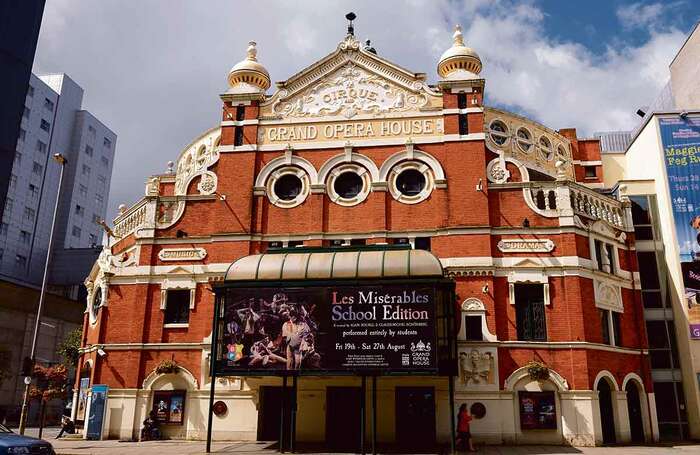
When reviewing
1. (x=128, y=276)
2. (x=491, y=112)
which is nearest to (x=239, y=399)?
(x=128, y=276)

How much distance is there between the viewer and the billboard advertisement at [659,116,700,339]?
1243 inches

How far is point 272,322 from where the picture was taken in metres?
24.4

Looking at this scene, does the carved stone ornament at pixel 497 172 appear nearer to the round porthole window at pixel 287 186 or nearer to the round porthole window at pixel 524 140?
the round porthole window at pixel 524 140

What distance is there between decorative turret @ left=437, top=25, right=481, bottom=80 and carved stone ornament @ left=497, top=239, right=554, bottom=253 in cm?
892

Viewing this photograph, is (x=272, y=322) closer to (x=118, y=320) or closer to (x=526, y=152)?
(x=118, y=320)

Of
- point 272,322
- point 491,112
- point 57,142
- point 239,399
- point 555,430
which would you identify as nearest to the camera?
point 272,322

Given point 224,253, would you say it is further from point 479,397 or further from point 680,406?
point 680,406

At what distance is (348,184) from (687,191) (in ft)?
59.7

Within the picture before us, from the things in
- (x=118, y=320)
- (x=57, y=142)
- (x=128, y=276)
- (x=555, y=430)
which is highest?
(x=57, y=142)

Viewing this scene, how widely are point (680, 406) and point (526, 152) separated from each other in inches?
610

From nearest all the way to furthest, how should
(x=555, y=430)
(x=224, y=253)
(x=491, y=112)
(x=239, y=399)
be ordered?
(x=555, y=430) → (x=239, y=399) → (x=224, y=253) → (x=491, y=112)

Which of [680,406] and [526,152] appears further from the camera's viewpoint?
[526,152]

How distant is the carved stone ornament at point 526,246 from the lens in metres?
28.6

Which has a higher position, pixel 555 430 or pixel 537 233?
pixel 537 233
